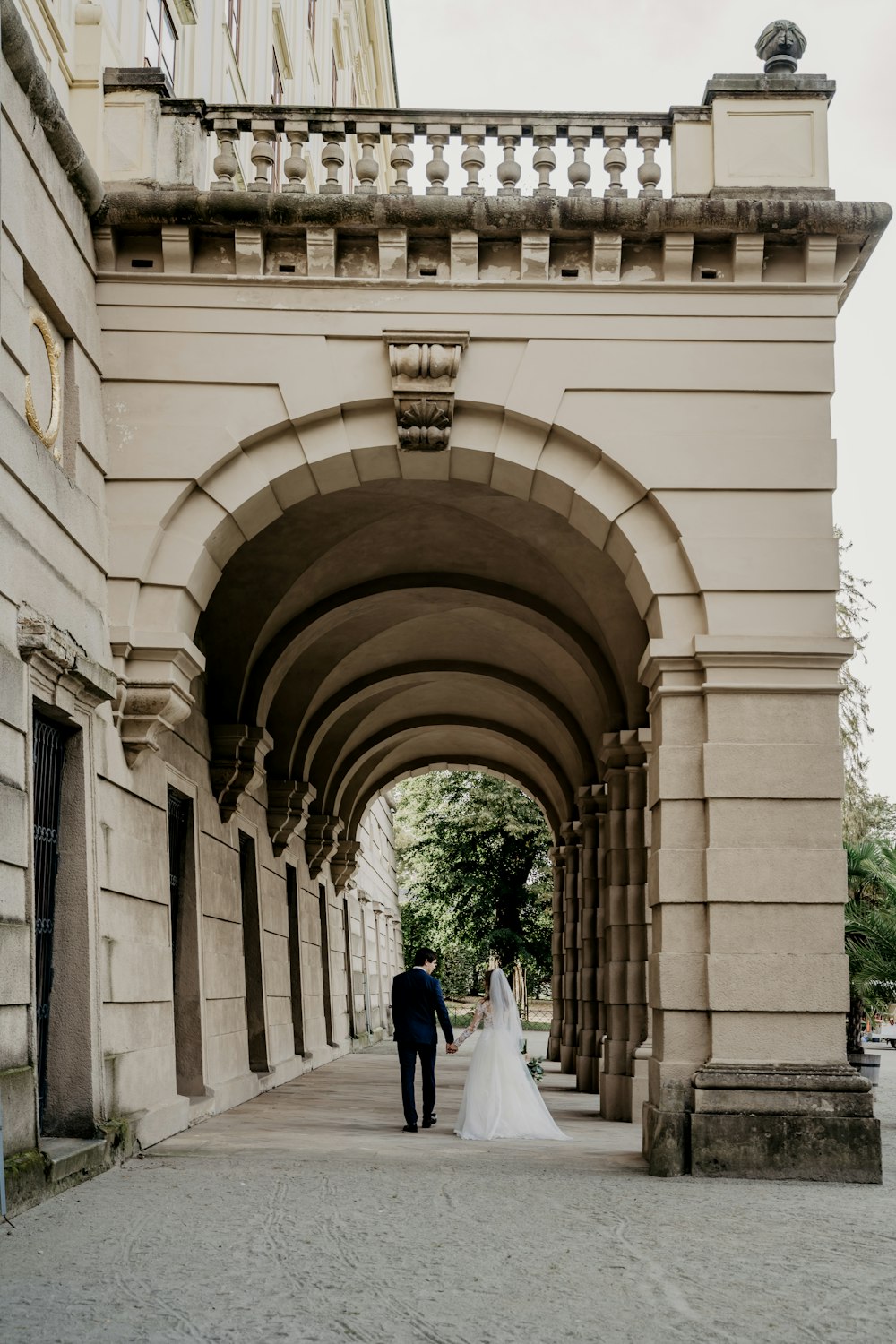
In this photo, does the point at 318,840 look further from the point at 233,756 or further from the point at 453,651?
the point at 233,756

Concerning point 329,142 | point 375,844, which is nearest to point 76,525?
point 329,142

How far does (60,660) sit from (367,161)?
15.5 ft

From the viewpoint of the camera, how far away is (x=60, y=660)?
830 cm

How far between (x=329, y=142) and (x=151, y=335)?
2.05 m

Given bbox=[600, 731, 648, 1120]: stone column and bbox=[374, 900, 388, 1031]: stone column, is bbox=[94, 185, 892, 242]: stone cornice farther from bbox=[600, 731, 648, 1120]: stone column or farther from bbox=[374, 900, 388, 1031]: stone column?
bbox=[374, 900, 388, 1031]: stone column

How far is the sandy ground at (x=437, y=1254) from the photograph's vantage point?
5.31 m

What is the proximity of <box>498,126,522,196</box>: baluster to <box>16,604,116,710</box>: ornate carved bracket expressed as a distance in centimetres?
459

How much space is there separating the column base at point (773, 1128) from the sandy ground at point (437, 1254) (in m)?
0.26

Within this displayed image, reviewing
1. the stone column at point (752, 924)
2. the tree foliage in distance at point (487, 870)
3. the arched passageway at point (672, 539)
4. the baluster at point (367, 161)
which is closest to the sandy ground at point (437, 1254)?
the stone column at point (752, 924)

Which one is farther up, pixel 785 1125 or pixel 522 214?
pixel 522 214

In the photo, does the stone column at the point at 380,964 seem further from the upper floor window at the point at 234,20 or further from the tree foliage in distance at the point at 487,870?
the upper floor window at the point at 234,20

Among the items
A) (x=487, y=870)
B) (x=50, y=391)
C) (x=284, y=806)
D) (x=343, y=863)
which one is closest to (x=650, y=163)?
(x=50, y=391)

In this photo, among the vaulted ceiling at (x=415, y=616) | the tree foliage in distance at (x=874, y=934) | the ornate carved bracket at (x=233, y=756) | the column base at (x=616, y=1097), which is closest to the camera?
the column base at (x=616, y=1097)

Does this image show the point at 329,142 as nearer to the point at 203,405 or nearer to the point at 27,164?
the point at 203,405
